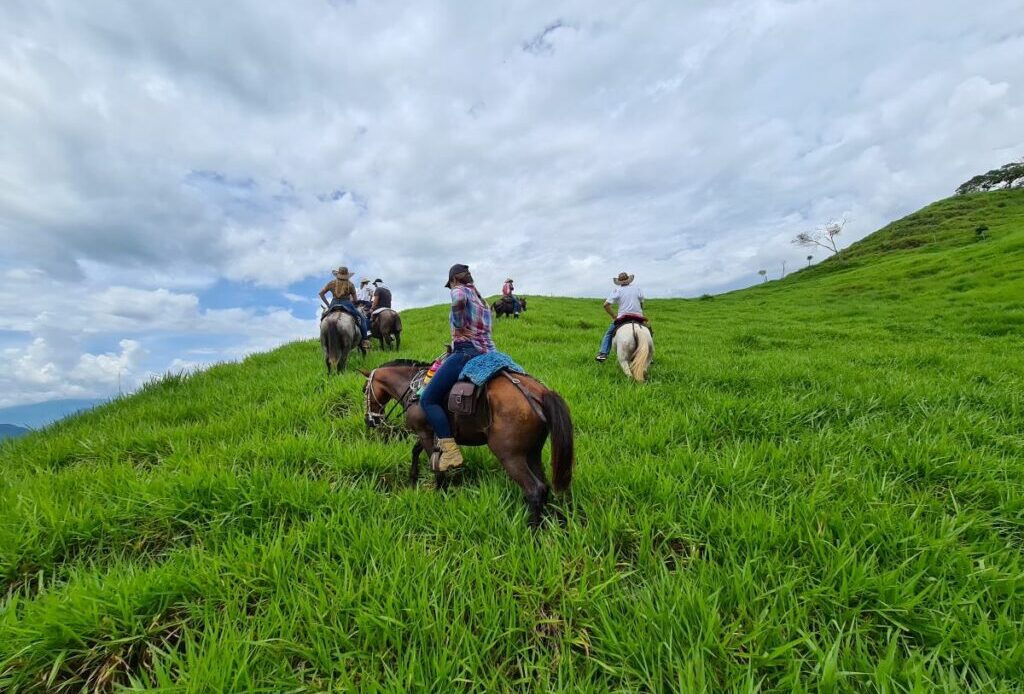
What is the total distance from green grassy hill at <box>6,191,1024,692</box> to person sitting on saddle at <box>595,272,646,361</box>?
3.41m

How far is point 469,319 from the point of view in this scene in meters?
3.96

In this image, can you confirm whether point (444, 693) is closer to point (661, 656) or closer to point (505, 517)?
point (661, 656)

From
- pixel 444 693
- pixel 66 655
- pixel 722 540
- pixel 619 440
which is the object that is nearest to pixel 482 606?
pixel 444 693

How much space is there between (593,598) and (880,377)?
7541mm

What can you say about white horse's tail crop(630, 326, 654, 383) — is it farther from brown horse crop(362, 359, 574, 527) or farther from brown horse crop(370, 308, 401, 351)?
brown horse crop(370, 308, 401, 351)

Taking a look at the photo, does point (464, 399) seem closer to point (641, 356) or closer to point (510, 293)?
point (641, 356)

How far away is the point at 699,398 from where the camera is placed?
576 centimetres

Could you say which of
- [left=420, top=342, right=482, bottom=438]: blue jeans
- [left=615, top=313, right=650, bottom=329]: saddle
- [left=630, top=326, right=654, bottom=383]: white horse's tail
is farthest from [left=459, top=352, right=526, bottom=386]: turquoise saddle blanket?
[left=615, top=313, right=650, bottom=329]: saddle

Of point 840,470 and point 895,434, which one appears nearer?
point 840,470

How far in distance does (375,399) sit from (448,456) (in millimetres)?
1703

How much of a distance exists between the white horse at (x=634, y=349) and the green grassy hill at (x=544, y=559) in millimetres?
2374

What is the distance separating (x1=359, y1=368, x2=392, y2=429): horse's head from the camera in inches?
185

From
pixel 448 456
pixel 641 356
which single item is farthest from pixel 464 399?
pixel 641 356

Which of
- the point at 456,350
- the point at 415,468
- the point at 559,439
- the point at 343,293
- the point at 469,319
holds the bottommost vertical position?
the point at 415,468
